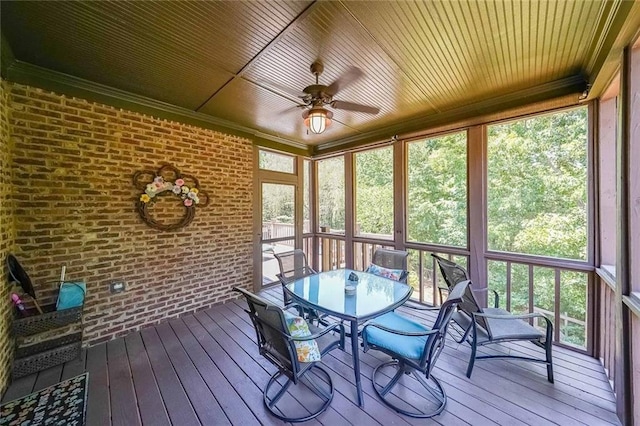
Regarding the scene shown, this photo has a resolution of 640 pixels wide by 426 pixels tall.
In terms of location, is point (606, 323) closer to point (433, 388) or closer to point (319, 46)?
point (433, 388)

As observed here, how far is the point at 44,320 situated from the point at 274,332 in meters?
2.20

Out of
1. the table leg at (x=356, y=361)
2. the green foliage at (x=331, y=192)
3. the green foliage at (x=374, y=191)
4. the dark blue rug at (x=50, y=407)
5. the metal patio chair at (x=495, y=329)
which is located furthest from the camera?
the green foliage at (x=331, y=192)

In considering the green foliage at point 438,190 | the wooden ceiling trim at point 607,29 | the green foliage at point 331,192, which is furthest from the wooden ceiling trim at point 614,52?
the green foliage at point 331,192

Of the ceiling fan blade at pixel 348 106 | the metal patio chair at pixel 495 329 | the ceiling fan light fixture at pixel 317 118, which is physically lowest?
the metal patio chair at pixel 495 329

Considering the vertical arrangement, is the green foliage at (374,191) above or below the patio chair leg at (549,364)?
above

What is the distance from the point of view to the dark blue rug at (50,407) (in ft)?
5.60

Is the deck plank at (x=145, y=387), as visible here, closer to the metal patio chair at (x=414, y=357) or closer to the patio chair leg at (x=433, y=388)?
the metal patio chair at (x=414, y=357)

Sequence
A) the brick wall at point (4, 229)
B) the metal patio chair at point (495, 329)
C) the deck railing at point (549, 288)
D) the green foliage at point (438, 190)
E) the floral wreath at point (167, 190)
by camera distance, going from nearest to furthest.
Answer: the brick wall at point (4, 229) < the metal patio chair at point (495, 329) < the deck railing at point (549, 288) < the floral wreath at point (167, 190) < the green foliage at point (438, 190)

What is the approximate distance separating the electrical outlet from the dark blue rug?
35.8 inches

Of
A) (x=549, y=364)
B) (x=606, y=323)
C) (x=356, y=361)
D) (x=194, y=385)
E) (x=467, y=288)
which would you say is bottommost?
(x=194, y=385)

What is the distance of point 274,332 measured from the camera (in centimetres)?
169

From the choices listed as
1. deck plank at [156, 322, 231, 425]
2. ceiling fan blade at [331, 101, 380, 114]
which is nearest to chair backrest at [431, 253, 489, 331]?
ceiling fan blade at [331, 101, 380, 114]

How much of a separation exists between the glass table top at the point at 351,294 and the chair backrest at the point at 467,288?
411 mm

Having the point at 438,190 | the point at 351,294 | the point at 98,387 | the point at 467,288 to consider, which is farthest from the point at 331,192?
the point at 98,387
